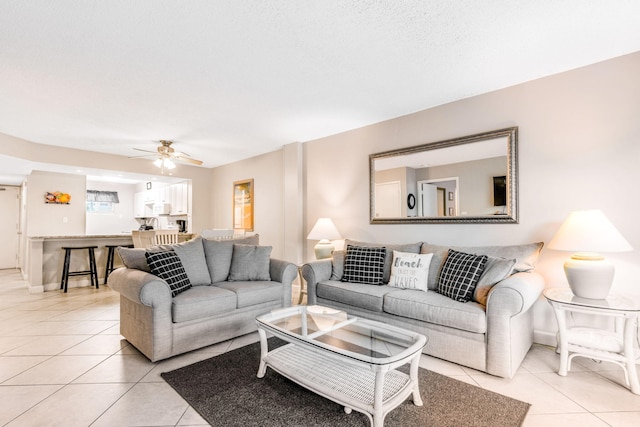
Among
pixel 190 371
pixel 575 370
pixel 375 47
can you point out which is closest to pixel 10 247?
pixel 190 371

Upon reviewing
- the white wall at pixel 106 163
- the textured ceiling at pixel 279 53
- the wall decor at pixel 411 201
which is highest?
the textured ceiling at pixel 279 53

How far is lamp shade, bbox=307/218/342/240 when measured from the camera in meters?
4.21

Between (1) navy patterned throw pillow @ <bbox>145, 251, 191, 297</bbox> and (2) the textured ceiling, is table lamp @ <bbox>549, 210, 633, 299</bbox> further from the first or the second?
(1) navy patterned throw pillow @ <bbox>145, 251, 191, 297</bbox>

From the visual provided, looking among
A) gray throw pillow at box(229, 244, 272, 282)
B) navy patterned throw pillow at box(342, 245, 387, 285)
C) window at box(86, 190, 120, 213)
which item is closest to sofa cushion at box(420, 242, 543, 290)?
navy patterned throw pillow at box(342, 245, 387, 285)

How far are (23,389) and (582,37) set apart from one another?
15.2 feet

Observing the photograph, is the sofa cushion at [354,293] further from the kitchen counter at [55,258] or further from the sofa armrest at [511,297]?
the kitchen counter at [55,258]

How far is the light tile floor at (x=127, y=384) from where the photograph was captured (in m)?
1.78

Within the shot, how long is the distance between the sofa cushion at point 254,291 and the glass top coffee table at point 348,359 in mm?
671

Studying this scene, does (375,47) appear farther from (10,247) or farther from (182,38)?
(10,247)

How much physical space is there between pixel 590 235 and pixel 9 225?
431 inches

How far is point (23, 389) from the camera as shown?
6.86 ft

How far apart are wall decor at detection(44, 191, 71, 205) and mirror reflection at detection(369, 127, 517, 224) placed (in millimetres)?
6397

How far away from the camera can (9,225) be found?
24.9ft

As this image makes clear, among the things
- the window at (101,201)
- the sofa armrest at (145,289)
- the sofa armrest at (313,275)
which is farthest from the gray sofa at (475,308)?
the window at (101,201)
